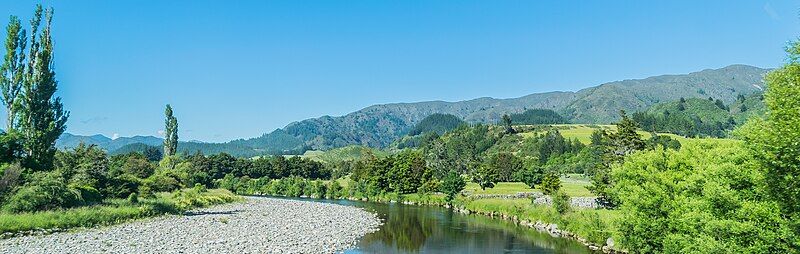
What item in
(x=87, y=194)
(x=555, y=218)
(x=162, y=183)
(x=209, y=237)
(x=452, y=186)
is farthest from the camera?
(x=452, y=186)

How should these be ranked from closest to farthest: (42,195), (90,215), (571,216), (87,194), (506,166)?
(42,195) → (90,215) → (571,216) → (87,194) → (506,166)

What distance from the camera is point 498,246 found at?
164 feet

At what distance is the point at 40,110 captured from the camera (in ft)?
179

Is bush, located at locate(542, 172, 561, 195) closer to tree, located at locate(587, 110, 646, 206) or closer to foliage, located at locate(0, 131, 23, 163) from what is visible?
tree, located at locate(587, 110, 646, 206)

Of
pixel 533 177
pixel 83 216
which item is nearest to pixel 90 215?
pixel 83 216

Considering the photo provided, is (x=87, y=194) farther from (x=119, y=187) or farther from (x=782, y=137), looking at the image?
(x=782, y=137)

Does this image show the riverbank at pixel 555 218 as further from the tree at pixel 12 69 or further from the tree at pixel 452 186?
the tree at pixel 12 69

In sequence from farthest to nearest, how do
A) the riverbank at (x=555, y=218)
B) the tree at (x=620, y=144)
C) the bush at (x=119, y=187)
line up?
1. the tree at (x=620, y=144)
2. the bush at (x=119, y=187)
3. the riverbank at (x=555, y=218)

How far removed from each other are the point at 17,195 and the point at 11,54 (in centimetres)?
1777

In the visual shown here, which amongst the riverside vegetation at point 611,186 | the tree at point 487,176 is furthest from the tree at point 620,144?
the tree at point 487,176

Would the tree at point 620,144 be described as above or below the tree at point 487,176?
above

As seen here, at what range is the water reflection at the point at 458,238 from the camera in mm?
48031

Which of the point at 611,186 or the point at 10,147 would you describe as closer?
the point at 10,147

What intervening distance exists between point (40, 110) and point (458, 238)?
4259cm
